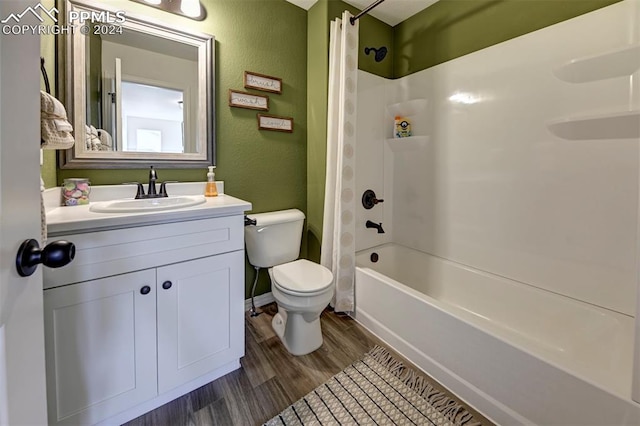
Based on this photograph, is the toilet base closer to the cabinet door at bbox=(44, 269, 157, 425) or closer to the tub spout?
the cabinet door at bbox=(44, 269, 157, 425)

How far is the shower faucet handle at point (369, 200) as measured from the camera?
7.89 feet

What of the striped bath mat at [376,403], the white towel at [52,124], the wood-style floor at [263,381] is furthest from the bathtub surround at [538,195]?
the white towel at [52,124]

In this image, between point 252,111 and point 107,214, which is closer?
point 107,214

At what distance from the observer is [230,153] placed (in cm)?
198

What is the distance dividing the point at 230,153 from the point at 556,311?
7.26 ft

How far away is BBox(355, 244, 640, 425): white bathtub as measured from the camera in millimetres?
1061

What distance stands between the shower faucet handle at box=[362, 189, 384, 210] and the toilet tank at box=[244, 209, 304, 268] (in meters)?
0.62

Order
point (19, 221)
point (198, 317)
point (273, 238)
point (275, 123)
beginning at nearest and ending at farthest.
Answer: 1. point (19, 221)
2. point (198, 317)
3. point (273, 238)
4. point (275, 123)

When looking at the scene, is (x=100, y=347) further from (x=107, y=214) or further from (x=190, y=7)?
(x=190, y=7)

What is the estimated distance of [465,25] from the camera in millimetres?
1985

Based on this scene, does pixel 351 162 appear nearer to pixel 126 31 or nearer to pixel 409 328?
pixel 409 328

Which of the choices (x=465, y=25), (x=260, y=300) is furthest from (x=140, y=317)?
(x=465, y=25)

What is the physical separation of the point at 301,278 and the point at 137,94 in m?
1.41

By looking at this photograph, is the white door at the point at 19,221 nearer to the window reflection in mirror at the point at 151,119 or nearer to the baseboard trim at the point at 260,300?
the window reflection in mirror at the point at 151,119
